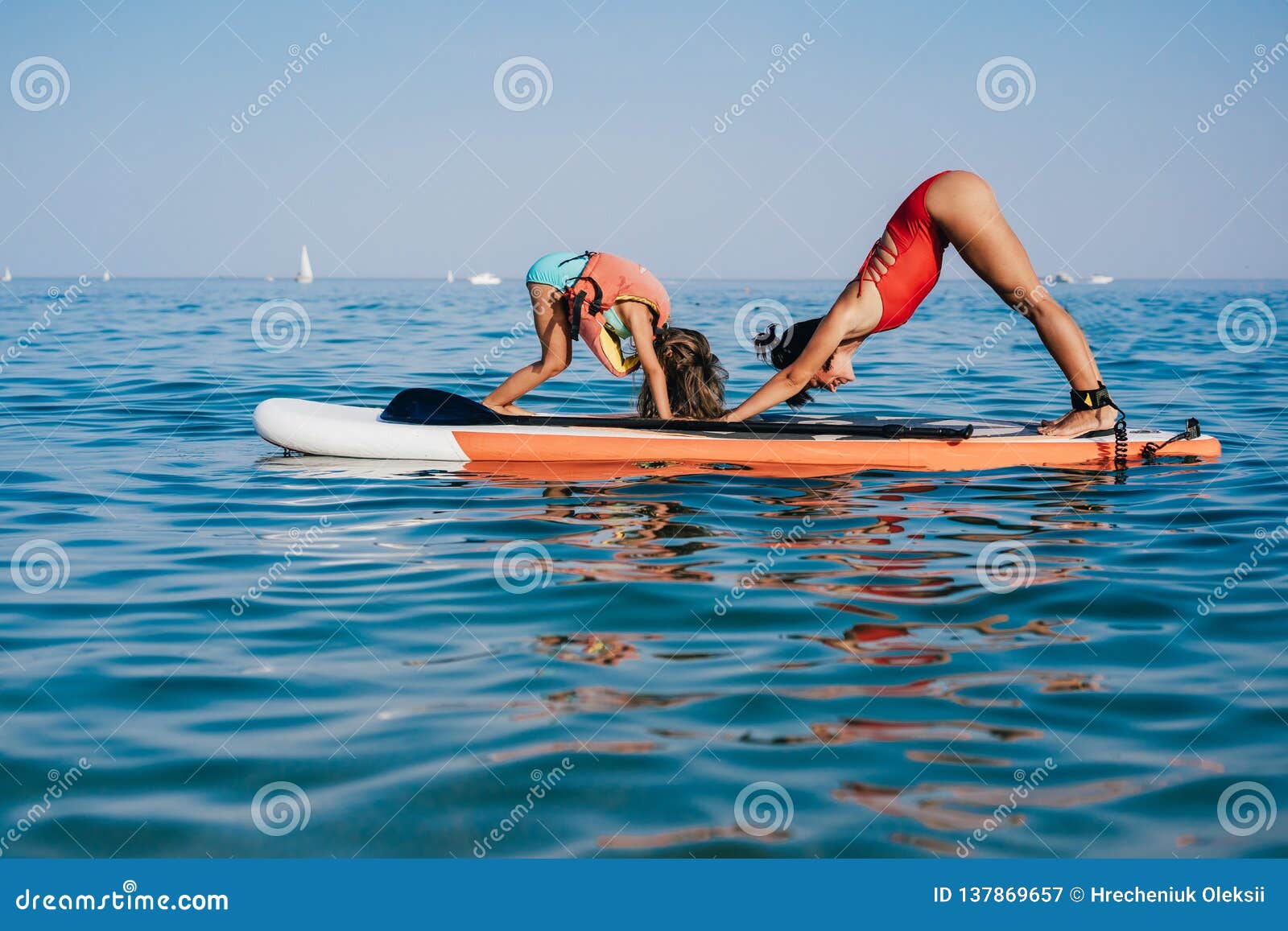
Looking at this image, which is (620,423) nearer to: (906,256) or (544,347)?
(544,347)

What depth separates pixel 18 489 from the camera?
7.19 metres

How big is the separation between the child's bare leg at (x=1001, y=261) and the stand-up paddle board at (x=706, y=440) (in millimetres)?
359

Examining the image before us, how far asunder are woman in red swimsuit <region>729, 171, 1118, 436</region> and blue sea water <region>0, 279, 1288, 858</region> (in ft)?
2.09

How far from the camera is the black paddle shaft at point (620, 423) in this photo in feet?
24.1

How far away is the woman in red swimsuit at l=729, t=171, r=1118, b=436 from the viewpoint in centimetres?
707

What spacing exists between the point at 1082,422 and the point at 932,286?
4.53ft

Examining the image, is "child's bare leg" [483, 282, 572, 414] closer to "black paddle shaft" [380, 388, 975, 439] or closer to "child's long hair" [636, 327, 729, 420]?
"black paddle shaft" [380, 388, 975, 439]

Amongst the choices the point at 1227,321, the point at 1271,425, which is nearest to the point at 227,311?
the point at 1227,321

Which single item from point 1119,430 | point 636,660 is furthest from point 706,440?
point 636,660

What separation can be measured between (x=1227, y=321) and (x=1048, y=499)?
23.7 meters

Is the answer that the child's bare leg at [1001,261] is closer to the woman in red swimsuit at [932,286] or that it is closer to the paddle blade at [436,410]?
the woman in red swimsuit at [932,286]

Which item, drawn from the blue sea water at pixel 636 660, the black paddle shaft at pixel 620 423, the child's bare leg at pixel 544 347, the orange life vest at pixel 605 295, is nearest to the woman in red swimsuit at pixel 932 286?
the black paddle shaft at pixel 620 423

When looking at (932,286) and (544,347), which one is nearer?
(932,286)

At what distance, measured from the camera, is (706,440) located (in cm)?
729
